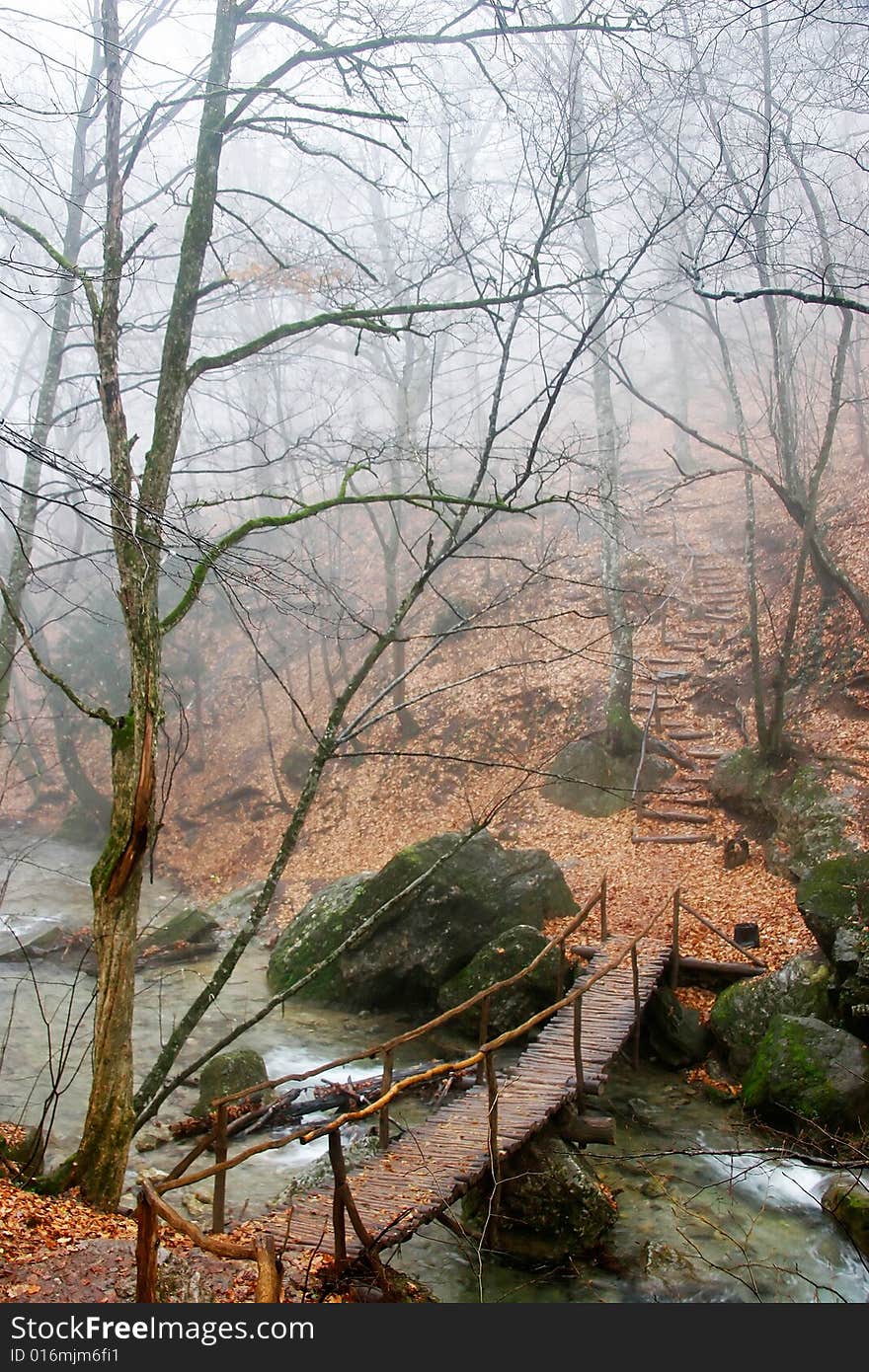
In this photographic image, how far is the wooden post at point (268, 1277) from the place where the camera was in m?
2.79

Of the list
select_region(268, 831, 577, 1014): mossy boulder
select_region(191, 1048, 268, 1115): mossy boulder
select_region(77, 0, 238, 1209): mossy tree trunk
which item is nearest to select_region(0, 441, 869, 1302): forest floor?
select_region(268, 831, 577, 1014): mossy boulder

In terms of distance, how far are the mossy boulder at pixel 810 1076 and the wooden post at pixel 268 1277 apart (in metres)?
6.29

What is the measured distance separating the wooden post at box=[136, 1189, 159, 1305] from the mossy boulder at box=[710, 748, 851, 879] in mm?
9351

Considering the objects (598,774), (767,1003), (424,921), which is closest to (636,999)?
(767,1003)

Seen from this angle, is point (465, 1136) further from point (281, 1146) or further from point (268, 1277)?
point (268, 1277)

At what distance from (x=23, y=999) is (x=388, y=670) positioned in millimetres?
11576

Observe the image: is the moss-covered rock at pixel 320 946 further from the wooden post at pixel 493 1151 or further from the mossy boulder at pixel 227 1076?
the wooden post at pixel 493 1151

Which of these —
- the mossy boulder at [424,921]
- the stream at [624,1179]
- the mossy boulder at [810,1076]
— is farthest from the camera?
the mossy boulder at [424,921]

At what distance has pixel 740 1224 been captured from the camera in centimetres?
730

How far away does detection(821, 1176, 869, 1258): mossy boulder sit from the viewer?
6914 mm

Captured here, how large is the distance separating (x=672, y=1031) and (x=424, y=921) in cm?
347

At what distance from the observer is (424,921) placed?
11844 millimetres

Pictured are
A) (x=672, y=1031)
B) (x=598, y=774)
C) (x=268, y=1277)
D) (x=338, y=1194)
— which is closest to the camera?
(x=268, y=1277)

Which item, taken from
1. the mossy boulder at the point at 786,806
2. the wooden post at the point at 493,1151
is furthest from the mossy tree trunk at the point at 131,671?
the mossy boulder at the point at 786,806
